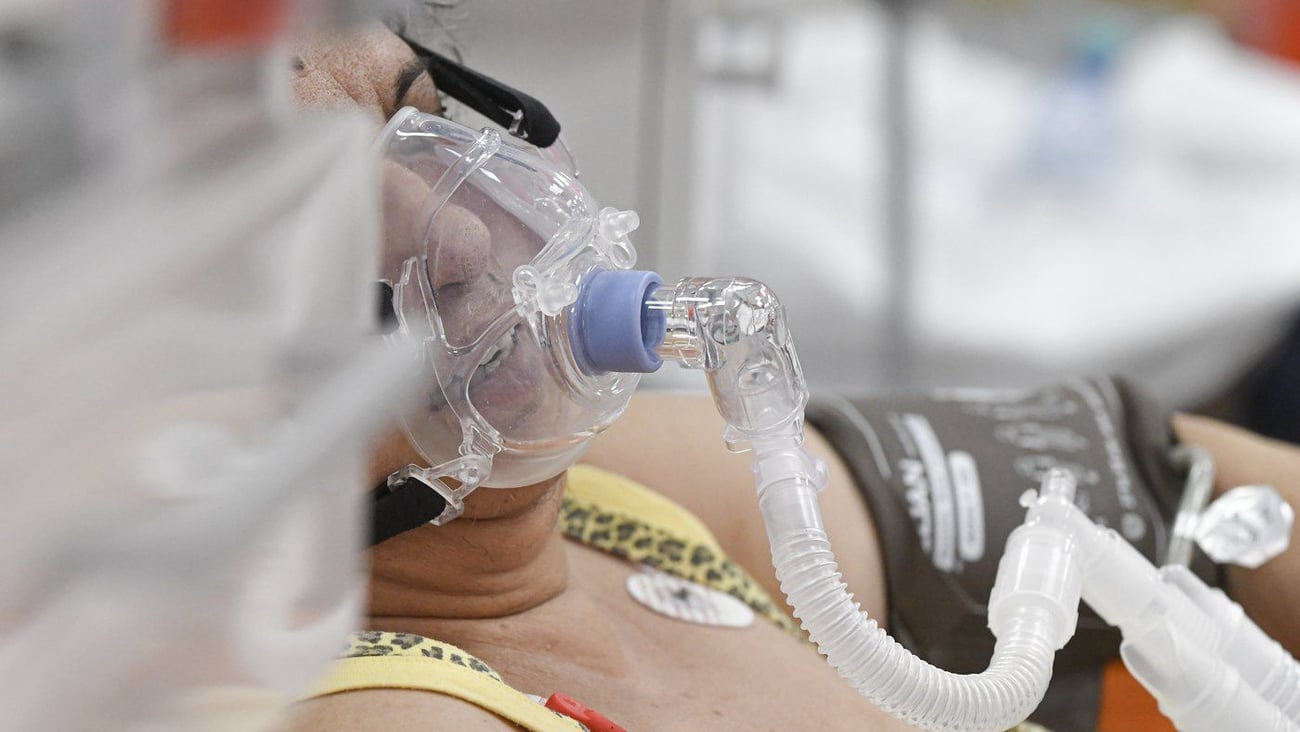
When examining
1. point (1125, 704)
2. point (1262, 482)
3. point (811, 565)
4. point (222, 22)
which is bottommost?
point (1125, 704)

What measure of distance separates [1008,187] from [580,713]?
1.79 meters

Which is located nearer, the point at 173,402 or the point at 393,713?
the point at 173,402

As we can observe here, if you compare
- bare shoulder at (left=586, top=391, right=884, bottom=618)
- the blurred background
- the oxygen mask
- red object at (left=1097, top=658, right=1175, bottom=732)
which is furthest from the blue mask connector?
the blurred background

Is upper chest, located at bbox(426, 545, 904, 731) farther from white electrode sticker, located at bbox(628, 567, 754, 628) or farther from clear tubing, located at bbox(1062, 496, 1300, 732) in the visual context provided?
clear tubing, located at bbox(1062, 496, 1300, 732)

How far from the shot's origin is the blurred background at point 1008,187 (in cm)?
224

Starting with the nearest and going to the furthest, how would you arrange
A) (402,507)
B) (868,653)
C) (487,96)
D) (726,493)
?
(868,653), (402,507), (487,96), (726,493)

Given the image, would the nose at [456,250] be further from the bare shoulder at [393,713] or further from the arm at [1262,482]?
the arm at [1262,482]

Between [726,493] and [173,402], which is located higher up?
[173,402]

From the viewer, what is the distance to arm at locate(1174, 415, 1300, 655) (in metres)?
1.22

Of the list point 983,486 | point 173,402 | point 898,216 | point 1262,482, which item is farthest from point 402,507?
point 898,216

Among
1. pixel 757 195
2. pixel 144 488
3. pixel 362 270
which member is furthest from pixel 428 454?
pixel 757 195

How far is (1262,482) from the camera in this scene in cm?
128

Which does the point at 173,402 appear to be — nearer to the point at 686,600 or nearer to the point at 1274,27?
the point at 686,600

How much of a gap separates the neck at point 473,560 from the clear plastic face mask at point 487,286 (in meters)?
0.07
